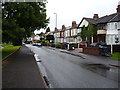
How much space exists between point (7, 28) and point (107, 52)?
1399 cm

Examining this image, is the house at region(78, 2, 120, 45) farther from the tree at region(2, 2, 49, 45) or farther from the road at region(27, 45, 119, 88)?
the road at region(27, 45, 119, 88)

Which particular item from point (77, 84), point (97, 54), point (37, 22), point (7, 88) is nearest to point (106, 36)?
point (97, 54)

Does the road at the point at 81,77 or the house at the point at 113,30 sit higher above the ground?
the house at the point at 113,30

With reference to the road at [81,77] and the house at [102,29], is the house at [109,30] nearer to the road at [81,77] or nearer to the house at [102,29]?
the house at [102,29]

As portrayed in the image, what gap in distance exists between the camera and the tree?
14227 mm

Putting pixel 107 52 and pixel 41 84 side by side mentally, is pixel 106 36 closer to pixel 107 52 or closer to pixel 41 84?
pixel 107 52

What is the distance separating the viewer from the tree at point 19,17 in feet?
46.7

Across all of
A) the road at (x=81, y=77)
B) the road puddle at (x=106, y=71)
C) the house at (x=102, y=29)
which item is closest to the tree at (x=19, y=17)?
the road at (x=81, y=77)

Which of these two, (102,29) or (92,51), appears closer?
(92,51)

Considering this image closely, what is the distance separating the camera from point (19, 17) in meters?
16.4

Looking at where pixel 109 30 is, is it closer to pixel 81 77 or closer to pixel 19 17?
pixel 19 17

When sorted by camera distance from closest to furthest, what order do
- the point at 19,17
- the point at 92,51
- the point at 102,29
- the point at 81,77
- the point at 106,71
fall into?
the point at 81,77 < the point at 106,71 < the point at 19,17 < the point at 92,51 < the point at 102,29

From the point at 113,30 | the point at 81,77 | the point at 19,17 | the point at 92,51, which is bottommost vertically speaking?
the point at 81,77

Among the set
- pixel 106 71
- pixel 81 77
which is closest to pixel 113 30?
pixel 106 71
